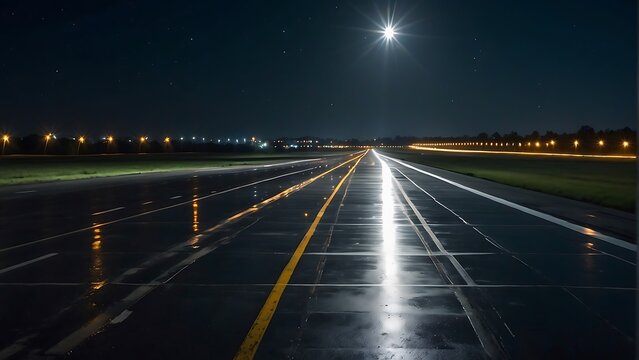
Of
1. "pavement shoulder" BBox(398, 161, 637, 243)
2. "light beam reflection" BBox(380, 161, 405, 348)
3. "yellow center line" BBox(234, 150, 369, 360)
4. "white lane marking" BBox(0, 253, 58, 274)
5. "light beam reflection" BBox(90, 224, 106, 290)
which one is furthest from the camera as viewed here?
"pavement shoulder" BBox(398, 161, 637, 243)

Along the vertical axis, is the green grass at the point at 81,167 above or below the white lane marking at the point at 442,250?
below

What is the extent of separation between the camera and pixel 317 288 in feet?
29.6

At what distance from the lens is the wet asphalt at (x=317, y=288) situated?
6414 mm

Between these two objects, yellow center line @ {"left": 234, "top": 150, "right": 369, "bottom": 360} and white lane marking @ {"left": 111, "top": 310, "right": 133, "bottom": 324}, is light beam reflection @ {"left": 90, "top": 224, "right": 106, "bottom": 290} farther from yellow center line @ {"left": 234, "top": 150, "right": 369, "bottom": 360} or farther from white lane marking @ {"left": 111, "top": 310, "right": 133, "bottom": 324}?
yellow center line @ {"left": 234, "top": 150, "right": 369, "bottom": 360}

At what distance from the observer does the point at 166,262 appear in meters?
11.2

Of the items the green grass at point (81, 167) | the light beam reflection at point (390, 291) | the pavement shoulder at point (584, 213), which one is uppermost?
the light beam reflection at point (390, 291)

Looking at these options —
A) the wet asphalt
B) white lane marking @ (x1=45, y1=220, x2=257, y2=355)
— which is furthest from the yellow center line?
white lane marking @ (x1=45, y1=220, x2=257, y2=355)

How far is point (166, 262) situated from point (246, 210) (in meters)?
9.49

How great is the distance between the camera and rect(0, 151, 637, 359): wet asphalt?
253 inches

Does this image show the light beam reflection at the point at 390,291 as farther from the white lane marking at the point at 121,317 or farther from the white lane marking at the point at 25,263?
the white lane marking at the point at 25,263

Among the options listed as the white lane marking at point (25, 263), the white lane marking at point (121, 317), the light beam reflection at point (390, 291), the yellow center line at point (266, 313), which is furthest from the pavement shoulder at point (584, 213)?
the white lane marking at point (25, 263)

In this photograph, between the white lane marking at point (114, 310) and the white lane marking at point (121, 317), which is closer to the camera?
the white lane marking at point (114, 310)

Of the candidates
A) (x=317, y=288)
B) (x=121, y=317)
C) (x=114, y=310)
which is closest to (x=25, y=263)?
(x=114, y=310)

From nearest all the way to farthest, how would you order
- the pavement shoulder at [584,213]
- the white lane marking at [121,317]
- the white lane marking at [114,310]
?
1. the white lane marking at [114,310]
2. the white lane marking at [121,317]
3. the pavement shoulder at [584,213]
